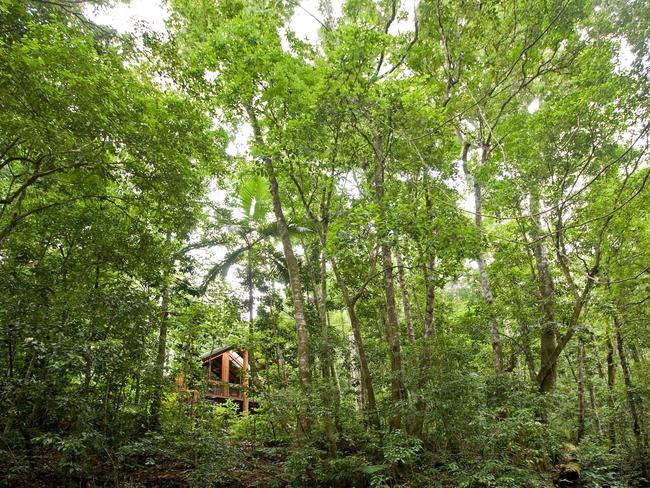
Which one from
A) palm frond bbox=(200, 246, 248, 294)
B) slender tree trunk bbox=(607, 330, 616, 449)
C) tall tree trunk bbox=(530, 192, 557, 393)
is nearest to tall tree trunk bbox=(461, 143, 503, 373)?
tall tree trunk bbox=(530, 192, 557, 393)

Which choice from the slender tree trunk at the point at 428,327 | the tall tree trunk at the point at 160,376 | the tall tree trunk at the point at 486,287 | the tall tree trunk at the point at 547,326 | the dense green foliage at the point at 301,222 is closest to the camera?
the dense green foliage at the point at 301,222

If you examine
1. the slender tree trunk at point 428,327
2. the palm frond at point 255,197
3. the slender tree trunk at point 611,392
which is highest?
the palm frond at point 255,197

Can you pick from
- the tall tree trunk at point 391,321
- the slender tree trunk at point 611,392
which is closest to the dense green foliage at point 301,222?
the tall tree trunk at point 391,321

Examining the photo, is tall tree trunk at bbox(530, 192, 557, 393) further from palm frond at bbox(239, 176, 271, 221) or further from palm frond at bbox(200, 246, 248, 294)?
palm frond at bbox(200, 246, 248, 294)

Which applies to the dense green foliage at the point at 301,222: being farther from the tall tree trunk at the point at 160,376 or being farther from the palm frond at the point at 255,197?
the palm frond at the point at 255,197

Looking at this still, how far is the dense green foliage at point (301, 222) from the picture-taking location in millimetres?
5105

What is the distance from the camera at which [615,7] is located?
720cm

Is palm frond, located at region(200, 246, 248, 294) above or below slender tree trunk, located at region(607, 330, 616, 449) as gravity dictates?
above

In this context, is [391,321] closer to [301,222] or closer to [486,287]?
[486,287]

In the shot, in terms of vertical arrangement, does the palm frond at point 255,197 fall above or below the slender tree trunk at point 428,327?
above

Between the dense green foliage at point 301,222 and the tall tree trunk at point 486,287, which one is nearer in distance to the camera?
the dense green foliage at point 301,222

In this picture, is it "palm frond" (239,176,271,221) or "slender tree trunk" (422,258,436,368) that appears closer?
"slender tree trunk" (422,258,436,368)

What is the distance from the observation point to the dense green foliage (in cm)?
511

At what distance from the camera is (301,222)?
9.70m
